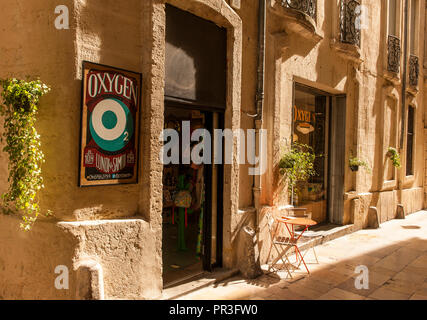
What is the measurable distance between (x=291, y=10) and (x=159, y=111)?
12.0ft

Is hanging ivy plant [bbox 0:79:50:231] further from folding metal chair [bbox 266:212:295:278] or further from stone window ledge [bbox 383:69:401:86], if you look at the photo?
stone window ledge [bbox 383:69:401:86]

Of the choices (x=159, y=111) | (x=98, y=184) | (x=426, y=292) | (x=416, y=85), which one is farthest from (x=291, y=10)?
(x=416, y=85)

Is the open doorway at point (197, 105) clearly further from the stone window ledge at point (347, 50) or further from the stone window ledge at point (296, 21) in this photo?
the stone window ledge at point (347, 50)

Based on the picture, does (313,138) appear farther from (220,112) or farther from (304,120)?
(220,112)

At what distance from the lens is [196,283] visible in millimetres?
4902

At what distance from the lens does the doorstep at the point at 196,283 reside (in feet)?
14.8

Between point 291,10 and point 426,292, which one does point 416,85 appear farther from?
point 426,292

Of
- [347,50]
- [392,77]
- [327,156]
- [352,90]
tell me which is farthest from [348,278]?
[392,77]

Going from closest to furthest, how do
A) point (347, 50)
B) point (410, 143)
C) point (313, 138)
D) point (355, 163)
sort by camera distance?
point (347, 50), point (313, 138), point (355, 163), point (410, 143)

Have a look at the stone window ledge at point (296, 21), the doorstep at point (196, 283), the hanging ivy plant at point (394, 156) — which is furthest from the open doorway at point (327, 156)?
the doorstep at point (196, 283)

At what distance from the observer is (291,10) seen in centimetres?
623

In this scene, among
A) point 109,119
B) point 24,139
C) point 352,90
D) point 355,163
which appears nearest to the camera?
point 24,139

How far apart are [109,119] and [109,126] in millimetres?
82
